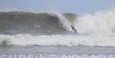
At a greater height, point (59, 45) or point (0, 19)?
point (0, 19)

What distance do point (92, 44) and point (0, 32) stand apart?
127 cm

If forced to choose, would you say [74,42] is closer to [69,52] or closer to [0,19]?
[69,52]

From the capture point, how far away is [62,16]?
537 cm

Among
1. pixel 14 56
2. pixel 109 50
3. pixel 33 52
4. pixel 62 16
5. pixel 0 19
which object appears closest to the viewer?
pixel 14 56

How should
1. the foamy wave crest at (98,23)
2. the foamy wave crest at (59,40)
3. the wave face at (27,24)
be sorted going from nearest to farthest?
the foamy wave crest at (59,40), the wave face at (27,24), the foamy wave crest at (98,23)

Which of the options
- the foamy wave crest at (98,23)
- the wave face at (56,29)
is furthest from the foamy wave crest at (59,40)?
the foamy wave crest at (98,23)

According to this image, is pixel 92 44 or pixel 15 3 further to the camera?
pixel 92 44

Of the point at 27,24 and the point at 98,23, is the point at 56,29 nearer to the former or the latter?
the point at 27,24

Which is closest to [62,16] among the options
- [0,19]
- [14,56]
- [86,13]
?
[86,13]

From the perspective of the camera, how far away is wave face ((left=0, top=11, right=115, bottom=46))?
15.7 ft

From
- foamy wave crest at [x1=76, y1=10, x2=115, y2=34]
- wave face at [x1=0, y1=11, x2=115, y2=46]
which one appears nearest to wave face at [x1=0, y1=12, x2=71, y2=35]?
wave face at [x1=0, y1=11, x2=115, y2=46]

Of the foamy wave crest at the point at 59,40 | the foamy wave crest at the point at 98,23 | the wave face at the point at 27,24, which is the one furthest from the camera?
the foamy wave crest at the point at 98,23

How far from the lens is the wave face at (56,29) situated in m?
4.78

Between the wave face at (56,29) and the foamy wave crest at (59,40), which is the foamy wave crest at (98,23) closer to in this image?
the wave face at (56,29)
